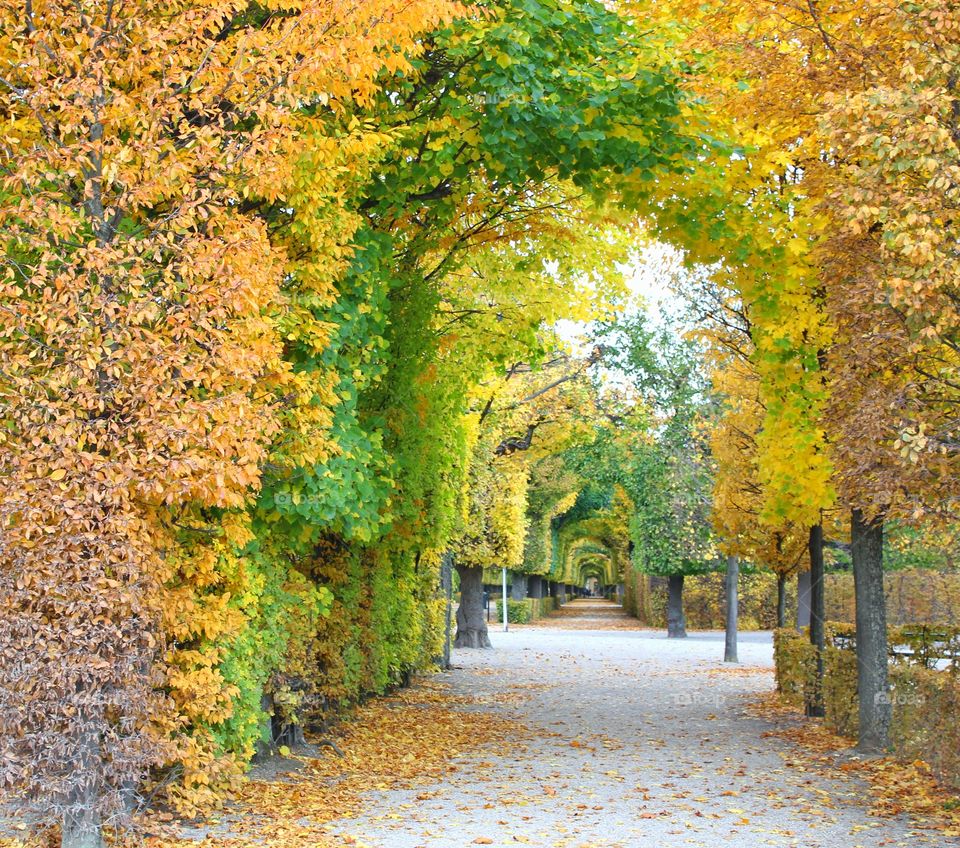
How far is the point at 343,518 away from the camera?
9562mm

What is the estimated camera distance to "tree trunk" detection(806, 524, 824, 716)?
13.6 meters

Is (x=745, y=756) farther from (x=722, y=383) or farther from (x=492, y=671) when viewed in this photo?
(x=492, y=671)

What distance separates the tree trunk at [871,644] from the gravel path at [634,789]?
88cm

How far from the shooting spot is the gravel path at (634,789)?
7.21 meters

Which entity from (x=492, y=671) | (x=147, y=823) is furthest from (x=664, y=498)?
(x=147, y=823)

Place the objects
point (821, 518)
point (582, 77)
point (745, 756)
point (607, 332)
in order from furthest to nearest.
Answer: point (607, 332) → point (821, 518) → point (745, 756) → point (582, 77)

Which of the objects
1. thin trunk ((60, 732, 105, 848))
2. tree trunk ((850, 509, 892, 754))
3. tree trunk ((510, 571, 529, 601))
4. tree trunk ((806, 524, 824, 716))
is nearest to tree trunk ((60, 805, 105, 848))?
thin trunk ((60, 732, 105, 848))

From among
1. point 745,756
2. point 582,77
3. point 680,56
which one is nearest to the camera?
point 582,77

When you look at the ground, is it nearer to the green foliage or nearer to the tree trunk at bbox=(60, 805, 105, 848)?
the tree trunk at bbox=(60, 805, 105, 848)

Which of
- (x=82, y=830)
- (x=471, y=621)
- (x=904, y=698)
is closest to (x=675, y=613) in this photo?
(x=471, y=621)

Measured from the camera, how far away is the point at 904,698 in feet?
32.3

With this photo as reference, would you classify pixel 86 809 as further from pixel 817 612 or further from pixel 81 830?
pixel 817 612

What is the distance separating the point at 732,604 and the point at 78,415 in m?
19.0

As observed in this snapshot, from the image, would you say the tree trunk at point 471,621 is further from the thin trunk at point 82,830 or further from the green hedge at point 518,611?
the thin trunk at point 82,830
